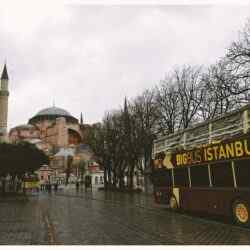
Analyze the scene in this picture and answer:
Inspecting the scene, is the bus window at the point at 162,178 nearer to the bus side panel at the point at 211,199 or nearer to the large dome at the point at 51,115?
the bus side panel at the point at 211,199

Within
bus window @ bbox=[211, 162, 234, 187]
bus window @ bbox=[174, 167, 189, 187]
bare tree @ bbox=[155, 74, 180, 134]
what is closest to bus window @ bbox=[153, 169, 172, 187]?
bus window @ bbox=[174, 167, 189, 187]

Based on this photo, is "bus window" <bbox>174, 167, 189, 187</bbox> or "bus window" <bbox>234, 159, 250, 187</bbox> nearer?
"bus window" <bbox>234, 159, 250, 187</bbox>

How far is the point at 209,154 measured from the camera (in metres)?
14.7

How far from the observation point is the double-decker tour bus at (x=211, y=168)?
12.7 meters

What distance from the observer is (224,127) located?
14.1 metres

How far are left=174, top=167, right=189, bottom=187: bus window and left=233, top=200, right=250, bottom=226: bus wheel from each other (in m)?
3.79

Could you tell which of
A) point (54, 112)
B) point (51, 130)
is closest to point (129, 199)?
point (51, 130)

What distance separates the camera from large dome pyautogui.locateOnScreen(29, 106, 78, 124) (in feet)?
463

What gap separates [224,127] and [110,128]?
33.9 m

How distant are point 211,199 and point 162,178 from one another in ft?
16.2

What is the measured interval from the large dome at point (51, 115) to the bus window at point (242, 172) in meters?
131

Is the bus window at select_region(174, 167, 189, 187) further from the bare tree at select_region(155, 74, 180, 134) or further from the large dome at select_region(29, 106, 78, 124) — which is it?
the large dome at select_region(29, 106, 78, 124)

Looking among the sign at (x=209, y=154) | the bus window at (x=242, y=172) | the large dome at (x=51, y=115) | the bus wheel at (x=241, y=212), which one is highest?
the large dome at (x=51, y=115)

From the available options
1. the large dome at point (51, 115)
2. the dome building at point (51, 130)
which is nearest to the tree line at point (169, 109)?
the dome building at point (51, 130)
